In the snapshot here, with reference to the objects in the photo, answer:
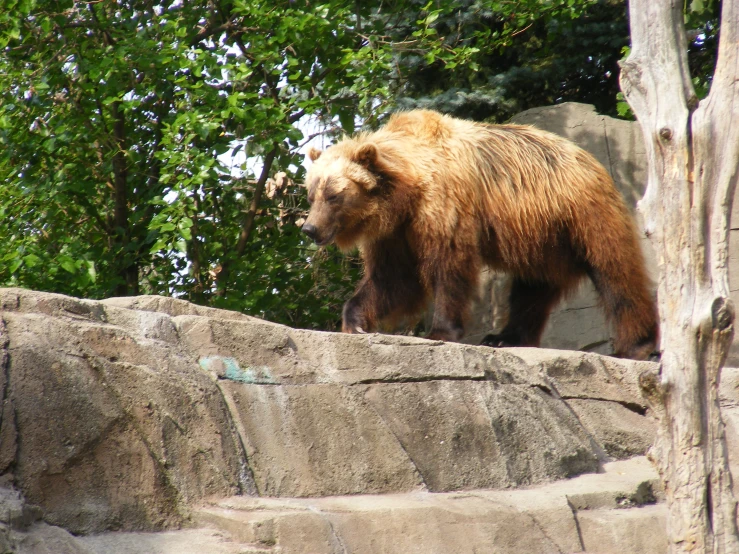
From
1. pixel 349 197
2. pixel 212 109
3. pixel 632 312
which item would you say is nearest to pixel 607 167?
pixel 632 312

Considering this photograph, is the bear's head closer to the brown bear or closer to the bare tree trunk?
the brown bear

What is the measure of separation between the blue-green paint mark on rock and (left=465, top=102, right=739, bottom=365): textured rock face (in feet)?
16.7

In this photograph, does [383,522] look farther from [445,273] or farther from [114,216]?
[114,216]

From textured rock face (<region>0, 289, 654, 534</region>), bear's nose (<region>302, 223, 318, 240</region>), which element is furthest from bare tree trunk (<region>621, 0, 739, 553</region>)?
bear's nose (<region>302, 223, 318, 240</region>)

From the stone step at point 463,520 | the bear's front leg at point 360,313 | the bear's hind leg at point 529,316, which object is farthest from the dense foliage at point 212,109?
the stone step at point 463,520

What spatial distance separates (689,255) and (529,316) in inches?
144

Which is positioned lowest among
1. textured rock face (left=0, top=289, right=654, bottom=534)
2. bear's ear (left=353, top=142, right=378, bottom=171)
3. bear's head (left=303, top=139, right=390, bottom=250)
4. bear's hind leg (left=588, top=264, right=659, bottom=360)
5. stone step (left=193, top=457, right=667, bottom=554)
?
stone step (left=193, top=457, right=667, bottom=554)

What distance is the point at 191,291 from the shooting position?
880 centimetres

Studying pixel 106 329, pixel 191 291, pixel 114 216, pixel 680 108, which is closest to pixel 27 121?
pixel 114 216

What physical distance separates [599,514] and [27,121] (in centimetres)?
568

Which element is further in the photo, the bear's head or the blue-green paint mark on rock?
the bear's head

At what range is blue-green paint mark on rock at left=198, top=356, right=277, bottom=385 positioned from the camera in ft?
15.0

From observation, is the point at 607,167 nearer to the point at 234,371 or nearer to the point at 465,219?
the point at 465,219

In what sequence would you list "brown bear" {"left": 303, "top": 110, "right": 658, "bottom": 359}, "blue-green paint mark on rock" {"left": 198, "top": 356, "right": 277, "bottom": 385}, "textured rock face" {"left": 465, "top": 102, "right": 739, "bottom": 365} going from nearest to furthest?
"blue-green paint mark on rock" {"left": 198, "top": 356, "right": 277, "bottom": 385}, "brown bear" {"left": 303, "top": 110, "right": 658, "bottom": 359}, "textured rock face" {"left": 465, "top": 102, "right": 739, "bottom": 365}
